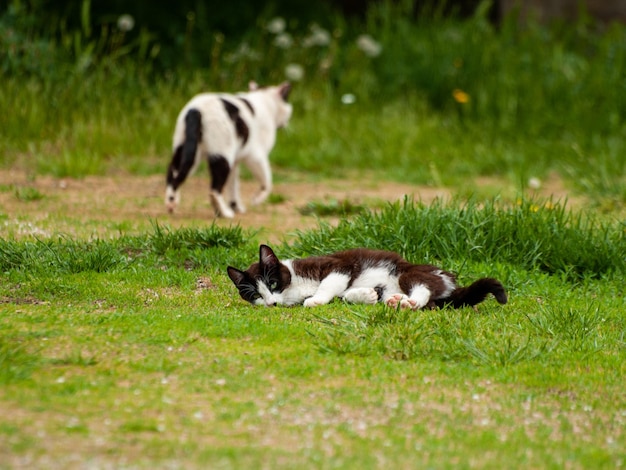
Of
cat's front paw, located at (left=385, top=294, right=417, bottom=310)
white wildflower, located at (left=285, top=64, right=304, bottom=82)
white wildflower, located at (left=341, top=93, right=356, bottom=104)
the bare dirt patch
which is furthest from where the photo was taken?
white wildflower, located at (left=285, top=64, right=304, bottom=82)

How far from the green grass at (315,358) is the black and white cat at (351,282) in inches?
5.0

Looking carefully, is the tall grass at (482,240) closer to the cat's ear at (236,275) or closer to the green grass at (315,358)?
the green grass at (315,358)

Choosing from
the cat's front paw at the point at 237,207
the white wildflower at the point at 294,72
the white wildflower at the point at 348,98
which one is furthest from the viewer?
A: the white wildflower at the point at 294,72

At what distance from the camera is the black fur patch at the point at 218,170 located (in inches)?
336

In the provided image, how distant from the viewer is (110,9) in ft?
46.0

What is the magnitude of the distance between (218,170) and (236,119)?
0.57 meters

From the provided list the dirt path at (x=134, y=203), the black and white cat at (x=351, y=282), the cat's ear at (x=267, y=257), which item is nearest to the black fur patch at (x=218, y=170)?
the dirt path at (x=134, y=203)

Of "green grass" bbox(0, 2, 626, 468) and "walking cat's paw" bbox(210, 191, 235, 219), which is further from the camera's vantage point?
"walking cat's paw" bbox(210, 191, 235, 219)

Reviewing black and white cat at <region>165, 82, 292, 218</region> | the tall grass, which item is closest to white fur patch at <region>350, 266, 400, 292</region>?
the tall grass

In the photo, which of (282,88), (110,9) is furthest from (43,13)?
(282,88)

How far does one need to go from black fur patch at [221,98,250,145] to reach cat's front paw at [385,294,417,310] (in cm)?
363

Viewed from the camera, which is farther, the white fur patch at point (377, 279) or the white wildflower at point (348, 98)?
the white wildflower at point (348, 98)

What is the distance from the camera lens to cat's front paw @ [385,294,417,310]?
5.48 metres

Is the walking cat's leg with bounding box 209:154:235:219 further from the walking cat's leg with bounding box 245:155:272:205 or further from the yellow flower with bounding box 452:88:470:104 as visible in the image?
the yellow flower with bounding box 452:88:470:104
